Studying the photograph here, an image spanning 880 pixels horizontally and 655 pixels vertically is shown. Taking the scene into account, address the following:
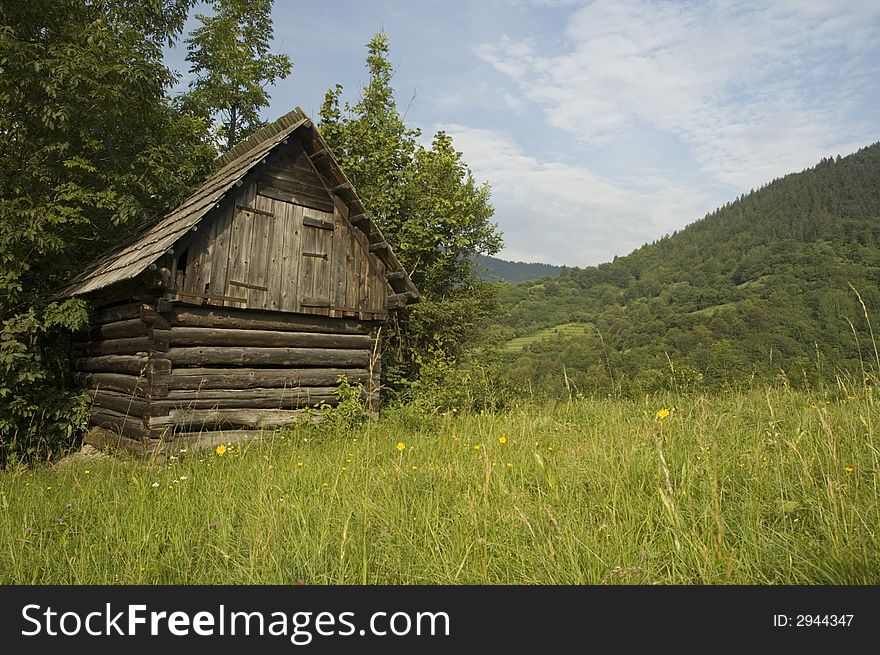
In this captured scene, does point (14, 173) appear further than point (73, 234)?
No

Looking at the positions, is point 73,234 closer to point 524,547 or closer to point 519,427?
point 519,427

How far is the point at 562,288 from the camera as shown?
317ft

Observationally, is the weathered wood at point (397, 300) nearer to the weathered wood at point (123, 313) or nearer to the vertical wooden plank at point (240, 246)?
the vertical wooden plank at point (240, 246)

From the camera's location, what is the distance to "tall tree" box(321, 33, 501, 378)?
1625cm

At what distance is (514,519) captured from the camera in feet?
9.72

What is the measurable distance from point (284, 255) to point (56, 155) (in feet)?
15.7

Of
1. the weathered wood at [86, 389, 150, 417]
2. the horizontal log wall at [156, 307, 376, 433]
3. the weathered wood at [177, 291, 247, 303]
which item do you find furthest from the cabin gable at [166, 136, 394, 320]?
the weathered wood at [86, 389, 150, 417]

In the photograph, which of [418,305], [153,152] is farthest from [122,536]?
[418,305]

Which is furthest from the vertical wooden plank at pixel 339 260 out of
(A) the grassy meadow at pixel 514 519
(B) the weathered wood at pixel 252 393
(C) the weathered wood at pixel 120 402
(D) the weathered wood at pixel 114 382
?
(A) the grassy meadow at pixel 514 519

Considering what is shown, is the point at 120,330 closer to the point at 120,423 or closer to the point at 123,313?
the point at 123,313

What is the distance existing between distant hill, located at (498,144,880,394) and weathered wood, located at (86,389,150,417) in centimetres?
1156

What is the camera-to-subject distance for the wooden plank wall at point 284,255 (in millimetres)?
8977

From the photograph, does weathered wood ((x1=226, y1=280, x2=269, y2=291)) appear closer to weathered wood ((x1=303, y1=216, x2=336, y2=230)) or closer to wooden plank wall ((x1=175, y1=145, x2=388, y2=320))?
wooden plank wall ((x1=175, y1=145, x2=388, y2=320))

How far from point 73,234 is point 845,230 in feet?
379
